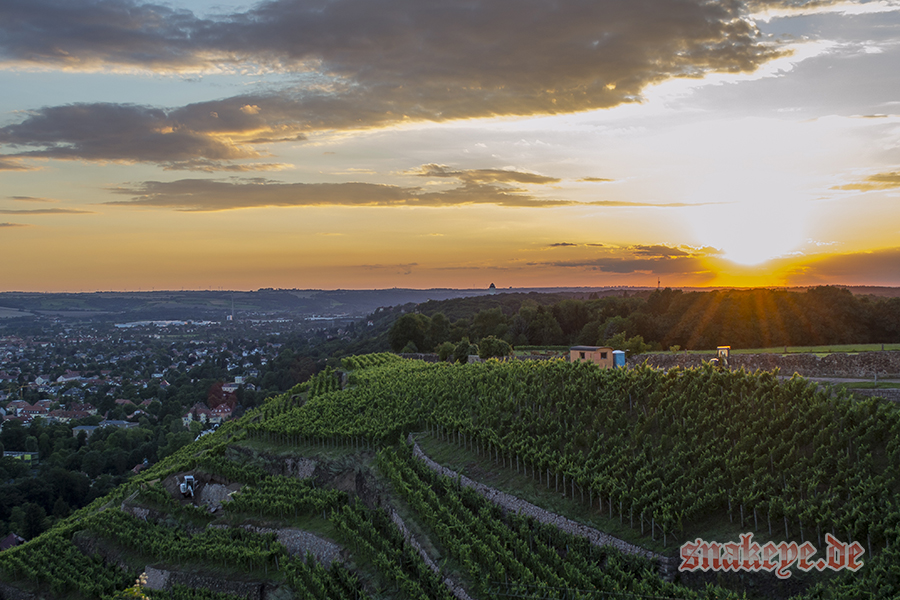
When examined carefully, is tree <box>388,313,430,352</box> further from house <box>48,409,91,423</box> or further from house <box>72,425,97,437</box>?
house <box>48,409,91,423</box>

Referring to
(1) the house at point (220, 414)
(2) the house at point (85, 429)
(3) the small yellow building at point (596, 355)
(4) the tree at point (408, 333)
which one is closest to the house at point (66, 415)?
(2) the house at point (85, 429)

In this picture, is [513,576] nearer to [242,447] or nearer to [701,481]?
[701,481]

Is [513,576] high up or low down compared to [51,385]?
up

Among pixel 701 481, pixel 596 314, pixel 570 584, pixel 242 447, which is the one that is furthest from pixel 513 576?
pixel 596 314

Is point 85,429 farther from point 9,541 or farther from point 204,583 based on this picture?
point 204,583

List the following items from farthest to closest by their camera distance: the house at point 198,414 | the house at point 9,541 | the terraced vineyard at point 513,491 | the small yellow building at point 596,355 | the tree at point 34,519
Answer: the house at point 198,414 → the tree at point 34,519 → the house at point 9,541 → the small yellow building at point 596,355 → the terraced vineyard at point 513,491

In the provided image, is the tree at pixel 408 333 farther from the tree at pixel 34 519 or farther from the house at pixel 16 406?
the house at pixel 16 406
